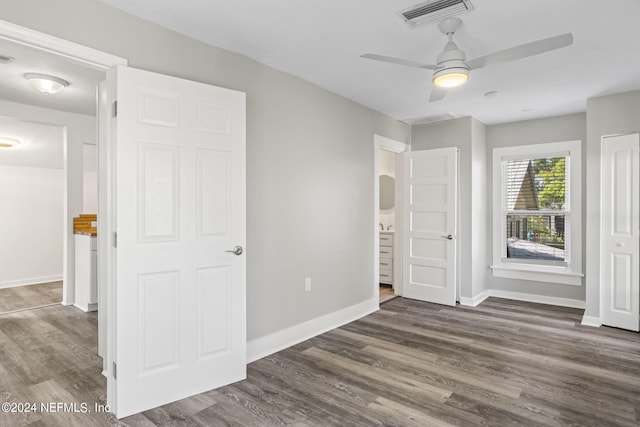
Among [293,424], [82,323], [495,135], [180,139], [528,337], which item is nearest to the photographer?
[293,424]

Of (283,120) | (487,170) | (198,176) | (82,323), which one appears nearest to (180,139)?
(198,176)

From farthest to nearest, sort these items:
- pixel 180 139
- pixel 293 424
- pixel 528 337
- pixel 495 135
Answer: pixel 495 135, pixel 528 337, pixel 180 139, pixel 293 424

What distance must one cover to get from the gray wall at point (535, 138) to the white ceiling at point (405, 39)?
2.91 ft

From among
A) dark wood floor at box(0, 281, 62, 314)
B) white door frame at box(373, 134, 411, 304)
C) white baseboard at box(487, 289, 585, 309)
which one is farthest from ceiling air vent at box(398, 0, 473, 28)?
dark wood floor at box(0, 281, 62, 314)

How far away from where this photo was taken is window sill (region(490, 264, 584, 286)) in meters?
4.79

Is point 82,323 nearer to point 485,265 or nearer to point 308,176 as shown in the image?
point 308,176

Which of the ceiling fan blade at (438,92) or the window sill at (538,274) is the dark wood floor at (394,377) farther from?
the ceiling fan blade at (438,92)

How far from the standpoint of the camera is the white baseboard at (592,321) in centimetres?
399

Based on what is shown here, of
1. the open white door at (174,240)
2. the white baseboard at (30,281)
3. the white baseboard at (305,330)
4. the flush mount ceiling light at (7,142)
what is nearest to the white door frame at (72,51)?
the open white door at (174,240)

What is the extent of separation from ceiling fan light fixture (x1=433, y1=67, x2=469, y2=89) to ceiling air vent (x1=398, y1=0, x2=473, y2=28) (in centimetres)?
33

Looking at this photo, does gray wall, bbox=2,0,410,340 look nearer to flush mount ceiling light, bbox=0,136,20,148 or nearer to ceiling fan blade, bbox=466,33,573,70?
ceiling fan blade, bbox=466,33,573,70

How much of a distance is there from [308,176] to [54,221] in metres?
5.46

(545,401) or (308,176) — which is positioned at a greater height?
(308,176)

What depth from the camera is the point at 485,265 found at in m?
5.39
